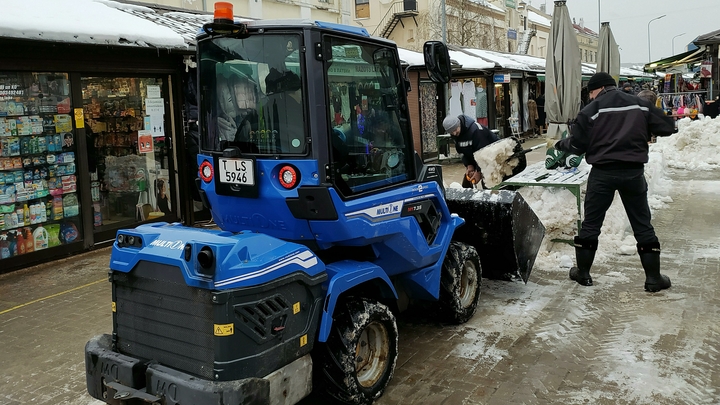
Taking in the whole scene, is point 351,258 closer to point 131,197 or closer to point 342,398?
point 342,398

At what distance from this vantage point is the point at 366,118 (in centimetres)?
430

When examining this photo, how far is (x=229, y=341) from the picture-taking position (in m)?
3.22

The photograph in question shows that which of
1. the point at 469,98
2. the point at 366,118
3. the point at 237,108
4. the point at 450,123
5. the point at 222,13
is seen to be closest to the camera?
the point at 222,13

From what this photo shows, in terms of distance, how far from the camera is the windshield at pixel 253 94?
153 inches

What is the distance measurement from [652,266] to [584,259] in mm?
615

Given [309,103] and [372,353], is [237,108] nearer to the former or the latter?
[309,103]

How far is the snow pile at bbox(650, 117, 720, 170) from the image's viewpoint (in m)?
15.2

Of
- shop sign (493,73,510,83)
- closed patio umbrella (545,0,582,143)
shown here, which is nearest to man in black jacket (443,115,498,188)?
closed patio umbrella (545,0,582,143)

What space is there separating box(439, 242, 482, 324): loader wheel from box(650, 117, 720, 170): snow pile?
11.5 metres

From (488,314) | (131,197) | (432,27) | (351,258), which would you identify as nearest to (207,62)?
(351,258)

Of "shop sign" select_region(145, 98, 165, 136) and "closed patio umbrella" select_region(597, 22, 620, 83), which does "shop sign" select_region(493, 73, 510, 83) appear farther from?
"shop sign" select_region(145, 98, 165, 136)

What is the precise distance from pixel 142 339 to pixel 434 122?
53.4 feet

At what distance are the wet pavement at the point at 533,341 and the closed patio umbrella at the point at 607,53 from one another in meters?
7.18

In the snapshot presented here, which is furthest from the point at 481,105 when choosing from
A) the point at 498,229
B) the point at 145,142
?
the point at 498,229
